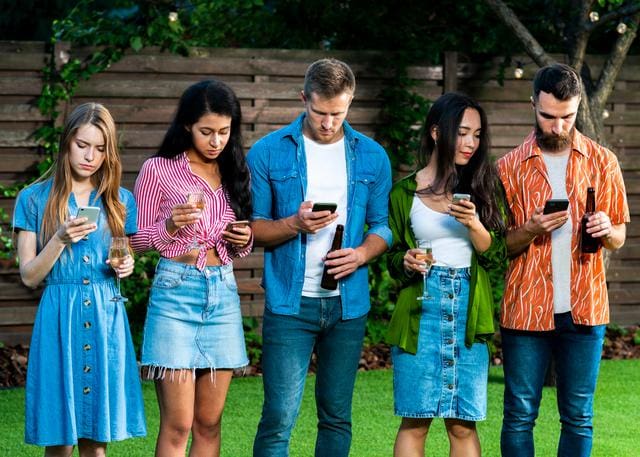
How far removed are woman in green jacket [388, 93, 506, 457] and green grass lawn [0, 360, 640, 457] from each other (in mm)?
1600

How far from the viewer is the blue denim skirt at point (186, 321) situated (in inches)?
187

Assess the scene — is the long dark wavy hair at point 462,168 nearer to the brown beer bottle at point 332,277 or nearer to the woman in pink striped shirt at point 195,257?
the brown beer bottle at point 332,277

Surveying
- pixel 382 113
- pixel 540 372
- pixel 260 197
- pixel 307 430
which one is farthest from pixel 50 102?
pixel 540 372

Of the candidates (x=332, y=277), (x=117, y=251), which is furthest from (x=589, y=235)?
(x=117, y=251)

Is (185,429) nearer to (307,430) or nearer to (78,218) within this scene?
(78,218)

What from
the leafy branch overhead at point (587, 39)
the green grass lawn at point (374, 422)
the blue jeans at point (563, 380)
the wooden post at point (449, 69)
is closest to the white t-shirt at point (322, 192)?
the blue jeans at point (563, 380)

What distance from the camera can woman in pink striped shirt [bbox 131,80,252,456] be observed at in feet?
15.6

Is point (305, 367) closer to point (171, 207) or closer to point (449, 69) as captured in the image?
point (171, 207)

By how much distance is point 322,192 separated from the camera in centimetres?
496

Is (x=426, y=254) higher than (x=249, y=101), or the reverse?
(x=249, y=101)

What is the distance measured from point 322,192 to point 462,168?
2.18 feet

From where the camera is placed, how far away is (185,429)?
4793mm

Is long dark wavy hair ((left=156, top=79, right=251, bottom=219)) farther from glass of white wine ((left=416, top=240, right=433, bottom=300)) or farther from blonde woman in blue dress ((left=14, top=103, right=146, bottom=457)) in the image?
glass of white wine ((left=416, top=240, right=433, bottom=300))

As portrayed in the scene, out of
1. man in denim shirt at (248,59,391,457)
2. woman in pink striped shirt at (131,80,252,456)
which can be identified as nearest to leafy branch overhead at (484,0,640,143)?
man in denim shirt at (248,59,391,457)
